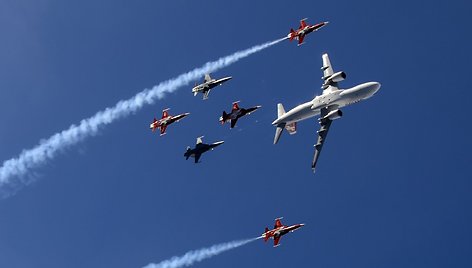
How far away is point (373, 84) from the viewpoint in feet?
652
